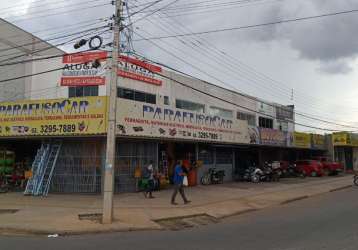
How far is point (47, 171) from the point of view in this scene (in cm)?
2330

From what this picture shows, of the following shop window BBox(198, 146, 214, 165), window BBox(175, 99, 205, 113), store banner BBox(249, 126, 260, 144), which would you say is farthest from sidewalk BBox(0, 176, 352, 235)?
window BBox(175, 99, 205, 113)

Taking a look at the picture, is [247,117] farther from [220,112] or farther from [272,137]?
[220,112]

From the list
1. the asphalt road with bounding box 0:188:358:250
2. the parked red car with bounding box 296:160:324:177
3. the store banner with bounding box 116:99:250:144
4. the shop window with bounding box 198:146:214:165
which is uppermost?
the store banner with bounding box 116:99:250:144

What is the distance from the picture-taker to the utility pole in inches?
588

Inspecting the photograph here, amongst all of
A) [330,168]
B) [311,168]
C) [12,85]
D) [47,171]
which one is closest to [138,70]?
[12,85]

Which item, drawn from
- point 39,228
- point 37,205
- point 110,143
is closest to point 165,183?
point 37,205

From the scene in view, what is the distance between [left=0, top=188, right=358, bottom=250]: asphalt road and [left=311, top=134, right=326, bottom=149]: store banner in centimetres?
3608

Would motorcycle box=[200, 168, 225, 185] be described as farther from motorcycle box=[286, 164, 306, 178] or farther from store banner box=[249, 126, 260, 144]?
motorcycle box=[286, 164, 306, 178]

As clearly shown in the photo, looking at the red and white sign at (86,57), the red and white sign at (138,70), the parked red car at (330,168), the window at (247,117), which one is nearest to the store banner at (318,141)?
the parked red car at (330,168)

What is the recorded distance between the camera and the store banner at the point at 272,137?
125 ft

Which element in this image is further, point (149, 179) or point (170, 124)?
point (170, 124)

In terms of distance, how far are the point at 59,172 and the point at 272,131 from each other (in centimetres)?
2193

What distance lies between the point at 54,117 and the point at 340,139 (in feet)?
136

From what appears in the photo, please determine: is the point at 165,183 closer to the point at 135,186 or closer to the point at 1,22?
the point at 135,186
